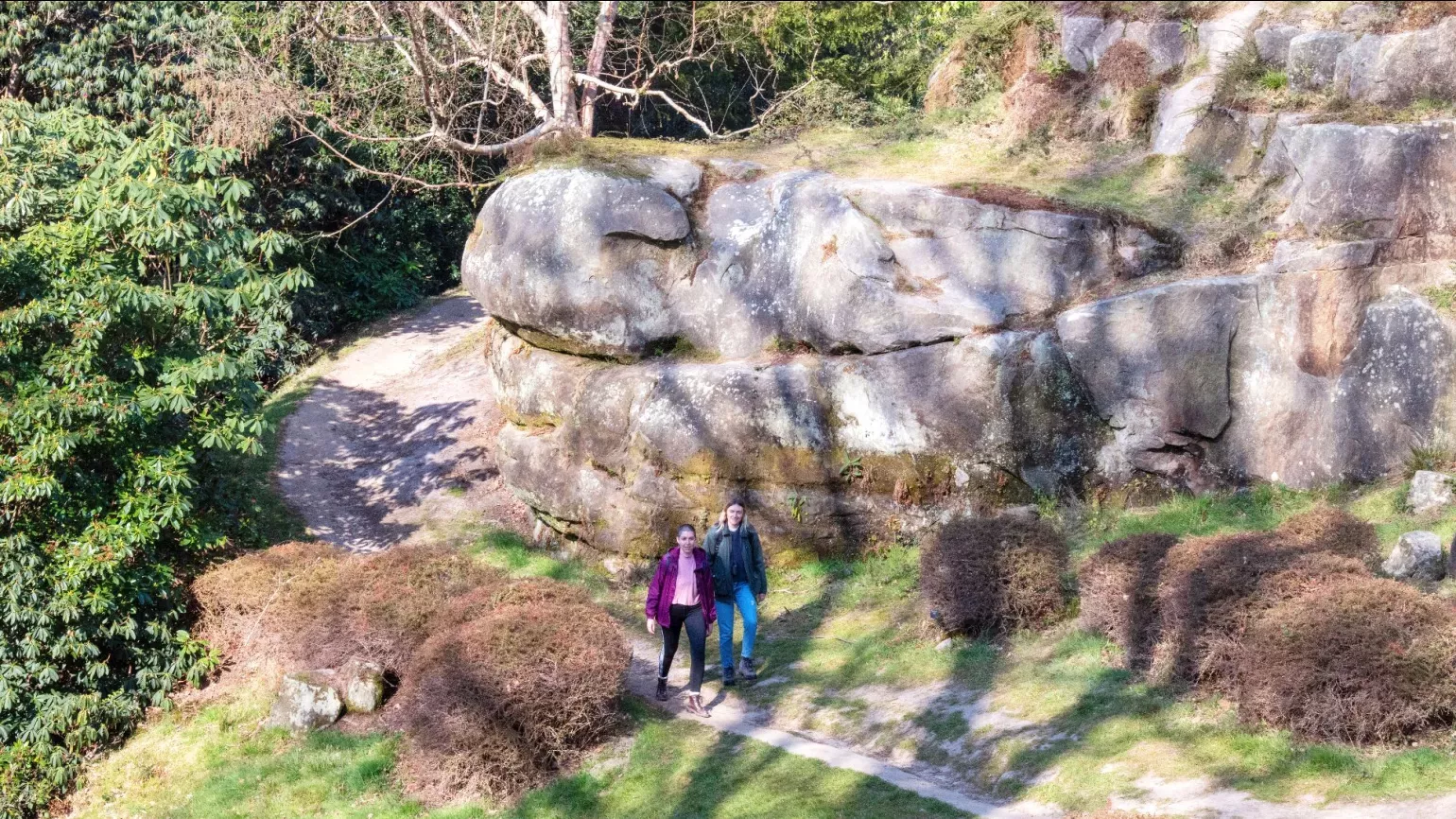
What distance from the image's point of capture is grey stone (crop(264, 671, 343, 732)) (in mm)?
13172

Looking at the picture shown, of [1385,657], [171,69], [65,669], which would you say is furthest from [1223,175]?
[171,69]

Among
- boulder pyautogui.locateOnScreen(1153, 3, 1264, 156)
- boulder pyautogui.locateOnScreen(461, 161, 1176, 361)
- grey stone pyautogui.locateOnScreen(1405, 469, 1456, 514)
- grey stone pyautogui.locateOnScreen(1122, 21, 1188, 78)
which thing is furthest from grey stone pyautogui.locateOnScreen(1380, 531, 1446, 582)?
grey stone pyautogui.locateOnScreen(1122, 21, 1188, 78)

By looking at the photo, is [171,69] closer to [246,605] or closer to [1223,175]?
[246,605]

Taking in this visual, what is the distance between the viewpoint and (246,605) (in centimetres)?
1513

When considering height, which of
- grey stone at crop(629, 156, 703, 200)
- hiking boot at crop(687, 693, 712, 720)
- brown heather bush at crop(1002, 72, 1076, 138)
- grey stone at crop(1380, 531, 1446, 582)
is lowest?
hiking boot at crop(687, 693, 712, 720)

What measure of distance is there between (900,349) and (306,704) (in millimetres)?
7827

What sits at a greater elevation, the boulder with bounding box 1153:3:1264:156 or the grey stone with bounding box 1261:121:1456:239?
the boulder with bounding box 1153:3:1264:156

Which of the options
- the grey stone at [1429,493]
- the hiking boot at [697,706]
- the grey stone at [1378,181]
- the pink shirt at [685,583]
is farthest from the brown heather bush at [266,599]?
the grey stone at [1378,181]

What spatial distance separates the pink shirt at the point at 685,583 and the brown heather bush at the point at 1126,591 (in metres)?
3.47

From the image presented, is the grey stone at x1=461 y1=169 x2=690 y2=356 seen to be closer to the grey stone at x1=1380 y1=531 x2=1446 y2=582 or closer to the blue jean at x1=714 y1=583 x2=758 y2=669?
the blue jean at x1=714 y1=583 x2=758 y2=669

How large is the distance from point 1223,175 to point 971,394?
4.45 metres

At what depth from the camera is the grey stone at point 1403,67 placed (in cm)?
1521

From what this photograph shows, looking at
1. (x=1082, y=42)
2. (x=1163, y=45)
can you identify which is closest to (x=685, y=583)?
(x=1163, y=45)

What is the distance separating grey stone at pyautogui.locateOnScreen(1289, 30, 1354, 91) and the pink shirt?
1012cm
